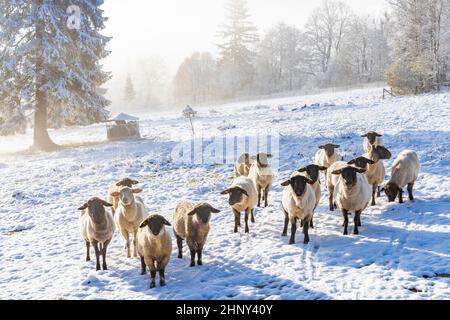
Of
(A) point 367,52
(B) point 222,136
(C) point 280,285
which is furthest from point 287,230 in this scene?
(A) point 367,52

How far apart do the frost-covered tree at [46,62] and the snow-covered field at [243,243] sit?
9.75 m

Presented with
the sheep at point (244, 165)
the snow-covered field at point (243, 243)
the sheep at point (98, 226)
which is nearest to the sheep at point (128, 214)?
the sheep at point (98, 226)

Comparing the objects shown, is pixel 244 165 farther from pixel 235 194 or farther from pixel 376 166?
pixel 376 166

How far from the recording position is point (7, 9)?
29.1 m

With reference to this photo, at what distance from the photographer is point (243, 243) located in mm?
10016

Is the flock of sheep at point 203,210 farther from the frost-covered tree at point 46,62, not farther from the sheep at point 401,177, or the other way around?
the frost-covered tree at point 46,62

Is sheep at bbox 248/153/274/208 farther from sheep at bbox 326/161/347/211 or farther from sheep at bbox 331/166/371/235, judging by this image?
sheep at bbox 331/166/371/235

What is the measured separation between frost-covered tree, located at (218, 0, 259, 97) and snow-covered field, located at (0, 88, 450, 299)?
188ft

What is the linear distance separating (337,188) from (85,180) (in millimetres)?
12772

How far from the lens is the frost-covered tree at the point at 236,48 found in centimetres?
7438

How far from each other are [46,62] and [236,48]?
169 feet

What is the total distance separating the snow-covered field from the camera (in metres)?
7.51

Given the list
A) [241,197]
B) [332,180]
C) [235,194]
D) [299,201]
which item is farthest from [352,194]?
[235,194]

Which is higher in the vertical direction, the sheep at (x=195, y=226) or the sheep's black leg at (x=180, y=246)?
the sheep at (x=195, y=226)
